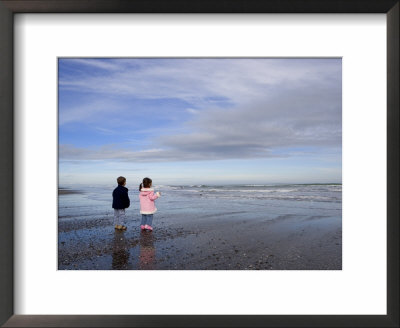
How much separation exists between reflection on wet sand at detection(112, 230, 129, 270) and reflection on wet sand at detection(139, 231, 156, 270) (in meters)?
0.21

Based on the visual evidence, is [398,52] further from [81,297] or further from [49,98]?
[81,297]

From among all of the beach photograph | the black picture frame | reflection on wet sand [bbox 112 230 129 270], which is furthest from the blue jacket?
the black picture frame

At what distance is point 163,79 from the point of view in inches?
392

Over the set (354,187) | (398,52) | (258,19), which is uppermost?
(258,19)

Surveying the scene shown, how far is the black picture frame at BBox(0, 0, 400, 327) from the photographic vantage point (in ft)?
9.26

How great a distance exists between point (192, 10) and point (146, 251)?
3.20 metres

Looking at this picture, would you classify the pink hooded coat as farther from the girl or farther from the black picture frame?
the black picture frame

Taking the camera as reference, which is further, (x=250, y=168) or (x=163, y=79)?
(x=250, y=168)

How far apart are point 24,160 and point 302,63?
6.92 metres

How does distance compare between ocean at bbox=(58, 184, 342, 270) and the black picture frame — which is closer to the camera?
the black picture frame

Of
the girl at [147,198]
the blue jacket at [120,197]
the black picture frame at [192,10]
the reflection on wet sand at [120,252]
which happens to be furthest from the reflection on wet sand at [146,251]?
the black picture frame at [192,10]

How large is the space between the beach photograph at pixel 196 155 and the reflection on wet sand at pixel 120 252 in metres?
0.03

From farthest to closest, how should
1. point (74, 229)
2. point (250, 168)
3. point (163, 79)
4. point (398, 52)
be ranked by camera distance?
point (250, 168) < point (163, 79) < point (74, 229) < point (398, 52)

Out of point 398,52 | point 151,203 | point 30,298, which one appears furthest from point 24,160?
point 398,52
